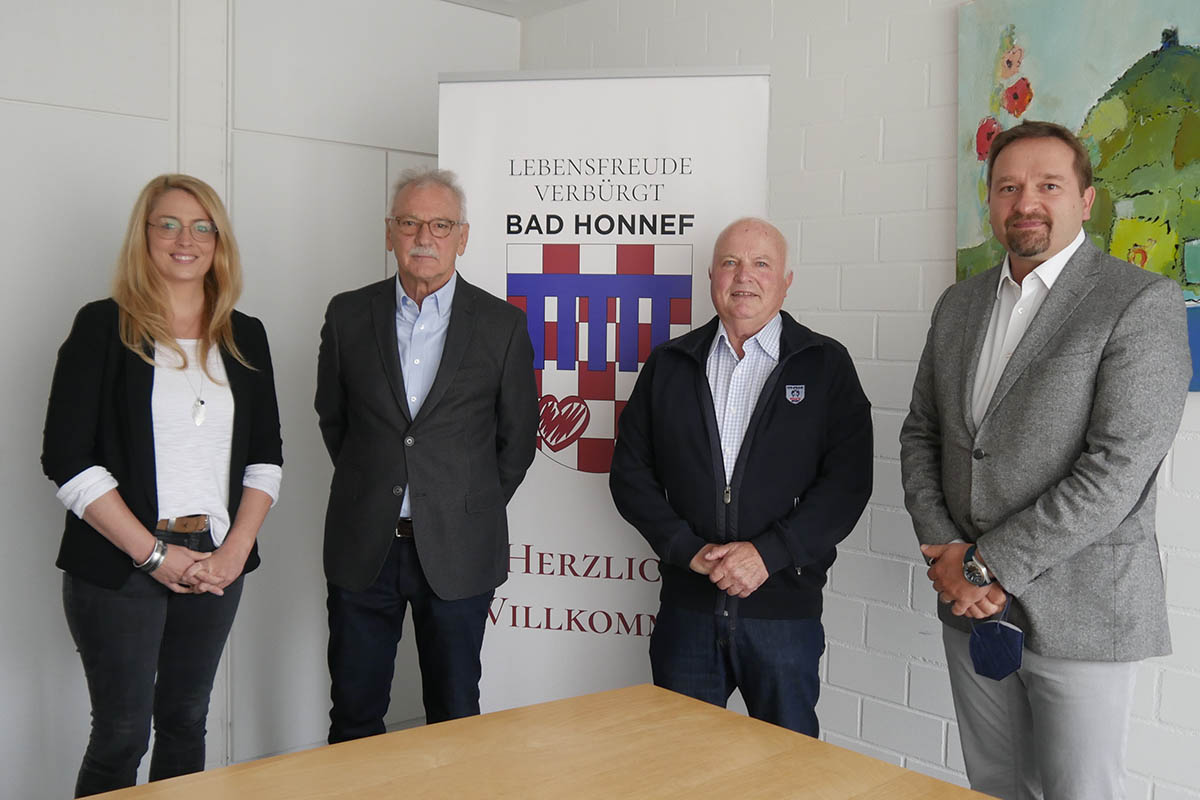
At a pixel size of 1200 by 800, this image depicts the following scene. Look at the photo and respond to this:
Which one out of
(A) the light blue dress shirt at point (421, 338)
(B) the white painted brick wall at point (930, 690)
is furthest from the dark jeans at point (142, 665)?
(B) the white painted brick wall at point (930, 690)

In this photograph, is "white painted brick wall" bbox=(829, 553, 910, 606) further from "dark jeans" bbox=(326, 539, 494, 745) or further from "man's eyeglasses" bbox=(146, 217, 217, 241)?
"man's eyeglasses" bbox=(146, 217, 217, 241)

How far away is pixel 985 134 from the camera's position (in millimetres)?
2711

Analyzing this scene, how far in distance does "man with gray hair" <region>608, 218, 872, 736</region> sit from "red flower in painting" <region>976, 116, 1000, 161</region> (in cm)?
67

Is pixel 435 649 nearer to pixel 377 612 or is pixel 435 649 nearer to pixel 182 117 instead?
pixel 377 612

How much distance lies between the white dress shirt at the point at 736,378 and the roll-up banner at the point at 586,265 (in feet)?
1.25

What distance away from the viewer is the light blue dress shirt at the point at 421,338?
8.36ft

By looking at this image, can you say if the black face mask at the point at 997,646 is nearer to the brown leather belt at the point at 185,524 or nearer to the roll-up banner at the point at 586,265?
the roll-up banner at the point at 586,265

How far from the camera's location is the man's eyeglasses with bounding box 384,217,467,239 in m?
2.58

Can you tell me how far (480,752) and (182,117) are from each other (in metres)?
2.55

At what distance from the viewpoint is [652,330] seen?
2885mm

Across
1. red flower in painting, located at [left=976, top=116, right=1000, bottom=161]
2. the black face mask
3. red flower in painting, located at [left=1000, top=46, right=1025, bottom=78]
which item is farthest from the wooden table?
red flower in painting, located at [left=1000, top=46, right=1025, bottom=78]

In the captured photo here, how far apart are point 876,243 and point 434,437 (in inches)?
55.5

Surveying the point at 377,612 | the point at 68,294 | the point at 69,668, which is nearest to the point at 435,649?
the point at 377,612

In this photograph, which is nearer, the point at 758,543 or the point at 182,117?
the point at 758,543
